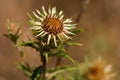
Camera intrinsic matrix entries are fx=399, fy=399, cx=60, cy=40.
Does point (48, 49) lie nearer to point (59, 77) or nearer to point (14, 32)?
point (59, 77)

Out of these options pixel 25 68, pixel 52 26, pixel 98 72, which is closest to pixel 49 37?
pixel 52 26

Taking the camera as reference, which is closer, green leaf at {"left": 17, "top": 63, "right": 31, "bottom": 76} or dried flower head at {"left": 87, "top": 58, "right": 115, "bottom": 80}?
green leaf at {"left": 17, "top": 63, "right": 31, "bottom": 76}

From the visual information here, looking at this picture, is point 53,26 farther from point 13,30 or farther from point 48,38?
point 13,30

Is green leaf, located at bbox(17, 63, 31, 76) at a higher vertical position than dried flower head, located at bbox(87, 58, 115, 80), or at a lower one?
lower

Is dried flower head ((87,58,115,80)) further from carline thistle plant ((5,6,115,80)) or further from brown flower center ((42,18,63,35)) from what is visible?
brown flower center ((42,18,63,35))

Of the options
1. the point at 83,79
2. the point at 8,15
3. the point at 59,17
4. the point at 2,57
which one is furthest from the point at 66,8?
→ the point at 59,17

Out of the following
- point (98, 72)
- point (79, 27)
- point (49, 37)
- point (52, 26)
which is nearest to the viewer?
point (49, 37)

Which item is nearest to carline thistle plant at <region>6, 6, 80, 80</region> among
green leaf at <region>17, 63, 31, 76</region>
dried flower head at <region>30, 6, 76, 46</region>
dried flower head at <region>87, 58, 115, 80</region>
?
dried flower head at <region>30, 6, 76, 46</region>
